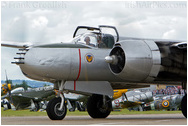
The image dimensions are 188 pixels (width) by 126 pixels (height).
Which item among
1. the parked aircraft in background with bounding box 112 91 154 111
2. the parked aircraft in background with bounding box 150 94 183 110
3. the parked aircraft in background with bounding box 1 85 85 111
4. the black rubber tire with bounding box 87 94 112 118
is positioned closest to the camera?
the black rubber tire with bounding box 87 94 112 118

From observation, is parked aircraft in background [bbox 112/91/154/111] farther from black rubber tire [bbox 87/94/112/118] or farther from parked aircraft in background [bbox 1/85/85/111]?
black rubber tire [bbox 87/94/112/118]

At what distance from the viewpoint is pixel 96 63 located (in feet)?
39.2

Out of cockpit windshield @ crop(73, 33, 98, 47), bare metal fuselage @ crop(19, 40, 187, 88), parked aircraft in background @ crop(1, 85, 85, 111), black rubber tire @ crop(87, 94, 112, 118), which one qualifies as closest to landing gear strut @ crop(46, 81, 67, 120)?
bare metal fuselage @ crop(19, 40, 187, 88)

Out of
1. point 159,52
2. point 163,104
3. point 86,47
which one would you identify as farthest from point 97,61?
point 163,104

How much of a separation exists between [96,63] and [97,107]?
311 centimetres

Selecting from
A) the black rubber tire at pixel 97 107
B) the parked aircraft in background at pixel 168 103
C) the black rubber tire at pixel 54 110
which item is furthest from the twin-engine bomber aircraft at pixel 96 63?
the parked aircraft in background at pixel 168 103

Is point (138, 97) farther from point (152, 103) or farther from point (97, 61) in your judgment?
point (97, 61)

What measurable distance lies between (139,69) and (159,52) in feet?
3.14

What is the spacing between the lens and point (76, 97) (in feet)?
121

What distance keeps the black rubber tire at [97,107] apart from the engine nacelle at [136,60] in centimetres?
305

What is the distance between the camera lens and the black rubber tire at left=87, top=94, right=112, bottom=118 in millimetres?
14297

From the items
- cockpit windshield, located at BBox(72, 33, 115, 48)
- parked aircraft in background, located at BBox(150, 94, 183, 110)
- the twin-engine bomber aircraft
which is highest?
cockpit windshield, located at BBox(72, 33, 115, 48)

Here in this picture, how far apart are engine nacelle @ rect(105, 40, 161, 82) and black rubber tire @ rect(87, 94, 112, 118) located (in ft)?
10.0

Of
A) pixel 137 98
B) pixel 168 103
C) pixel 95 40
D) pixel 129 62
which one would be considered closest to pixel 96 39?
pixel 95 40
